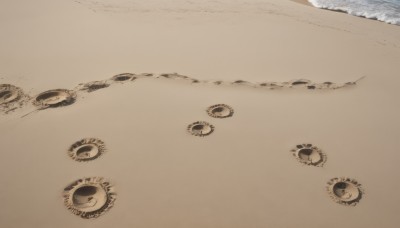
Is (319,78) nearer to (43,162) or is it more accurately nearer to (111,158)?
(111,158)

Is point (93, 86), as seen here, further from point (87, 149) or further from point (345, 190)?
point (345, 190)

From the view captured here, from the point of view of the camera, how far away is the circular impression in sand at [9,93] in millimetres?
3893

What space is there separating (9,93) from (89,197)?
1927 mm

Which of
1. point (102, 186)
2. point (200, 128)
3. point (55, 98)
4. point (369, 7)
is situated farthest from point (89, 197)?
point (369, 7)

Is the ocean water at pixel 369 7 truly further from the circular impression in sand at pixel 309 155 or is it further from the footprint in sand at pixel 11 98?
the footprint in sand at pixel 11 98

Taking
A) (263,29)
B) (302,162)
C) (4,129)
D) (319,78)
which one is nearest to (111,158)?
(4,129)

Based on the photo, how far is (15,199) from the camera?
287 cm

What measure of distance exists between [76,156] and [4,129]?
89 centimetres

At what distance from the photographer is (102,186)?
9.91ft

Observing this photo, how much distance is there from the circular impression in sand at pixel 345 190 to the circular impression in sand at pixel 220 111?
1343mm

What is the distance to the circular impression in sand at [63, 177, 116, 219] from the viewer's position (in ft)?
9.30

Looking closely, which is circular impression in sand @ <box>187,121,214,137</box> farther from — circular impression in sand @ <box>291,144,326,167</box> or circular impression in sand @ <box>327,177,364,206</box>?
circular impression in sand @ <box>327,177,364,206</box>

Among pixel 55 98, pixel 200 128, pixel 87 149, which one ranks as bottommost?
pixel 87 149

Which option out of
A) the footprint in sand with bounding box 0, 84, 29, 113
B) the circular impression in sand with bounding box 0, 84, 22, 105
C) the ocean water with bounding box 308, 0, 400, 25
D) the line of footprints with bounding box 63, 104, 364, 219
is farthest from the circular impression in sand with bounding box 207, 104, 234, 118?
the ocean water with bounding box 308, 0, 400, 25
